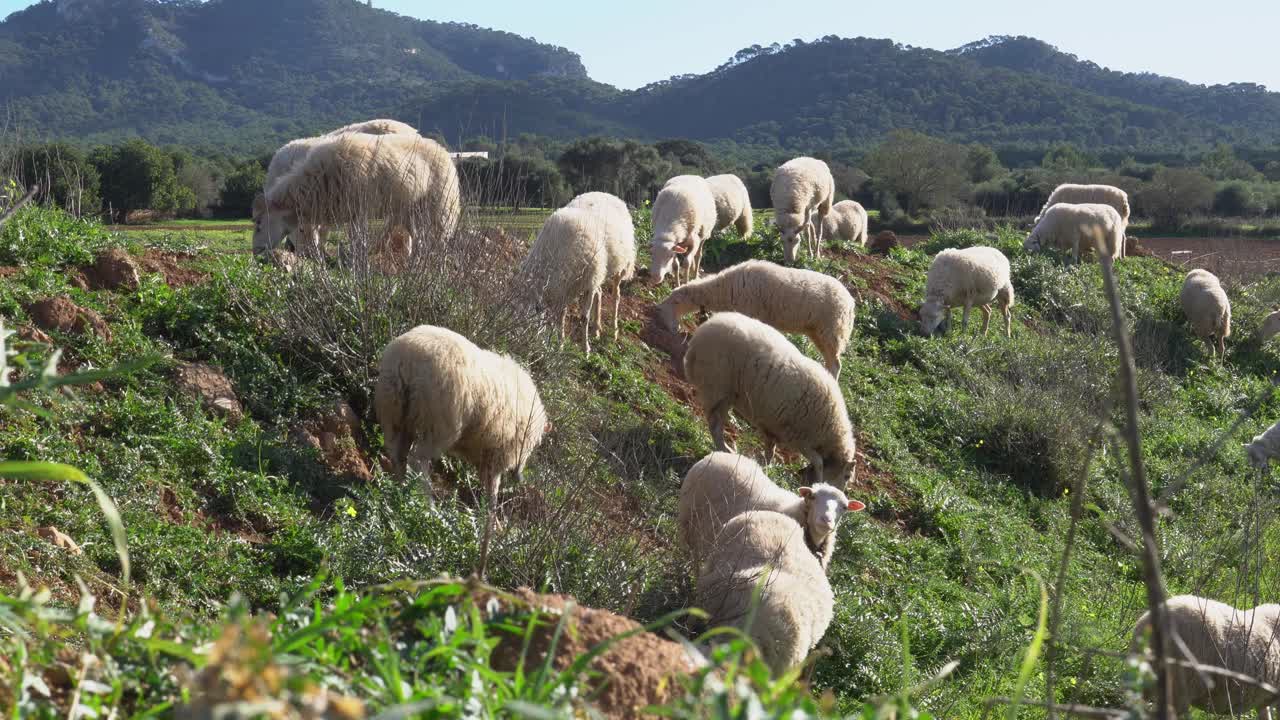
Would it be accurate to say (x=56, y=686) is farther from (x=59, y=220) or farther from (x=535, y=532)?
(x=59, y=220)

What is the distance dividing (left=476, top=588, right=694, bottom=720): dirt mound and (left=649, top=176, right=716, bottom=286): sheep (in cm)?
981

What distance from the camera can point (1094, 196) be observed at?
24938 millimetres

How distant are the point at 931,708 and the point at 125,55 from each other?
121 meters

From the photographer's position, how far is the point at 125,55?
108m

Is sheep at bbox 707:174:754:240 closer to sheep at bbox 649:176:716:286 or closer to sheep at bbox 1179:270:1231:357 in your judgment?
sheep at bbox 649:176:716:286

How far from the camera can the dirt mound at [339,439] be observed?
6.47 m

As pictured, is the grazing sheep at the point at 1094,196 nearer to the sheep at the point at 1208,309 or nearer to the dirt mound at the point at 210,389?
the sheep at the point at 1208,309

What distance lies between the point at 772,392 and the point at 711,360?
609 millimetres

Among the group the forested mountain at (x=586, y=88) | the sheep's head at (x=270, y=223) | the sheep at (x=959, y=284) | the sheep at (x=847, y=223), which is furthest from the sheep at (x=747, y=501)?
the forested mountain at (x=586, y=88)

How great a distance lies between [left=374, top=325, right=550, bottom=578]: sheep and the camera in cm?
616

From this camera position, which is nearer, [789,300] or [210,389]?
[210,389]

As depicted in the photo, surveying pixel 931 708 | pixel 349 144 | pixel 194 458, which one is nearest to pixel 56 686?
pixel 194 458

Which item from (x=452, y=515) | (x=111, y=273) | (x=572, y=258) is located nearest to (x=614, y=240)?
(x=572, y=258)

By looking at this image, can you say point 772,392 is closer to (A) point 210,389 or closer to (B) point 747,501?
(B) point 747,501
